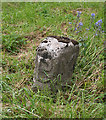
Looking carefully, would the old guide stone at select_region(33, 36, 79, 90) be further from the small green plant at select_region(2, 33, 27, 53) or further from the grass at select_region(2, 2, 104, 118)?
the small green plant at select_region(2, 33, 27, 53)

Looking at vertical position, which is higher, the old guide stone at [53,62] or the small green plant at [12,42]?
the small green plant at [12,42]

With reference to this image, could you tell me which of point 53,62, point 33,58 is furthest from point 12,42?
point 53,62

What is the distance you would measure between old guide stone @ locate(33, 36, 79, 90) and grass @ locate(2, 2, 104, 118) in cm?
17

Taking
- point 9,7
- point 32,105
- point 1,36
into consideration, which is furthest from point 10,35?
point 32,105

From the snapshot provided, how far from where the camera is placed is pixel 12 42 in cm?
389

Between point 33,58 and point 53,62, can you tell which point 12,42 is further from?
point 53,62

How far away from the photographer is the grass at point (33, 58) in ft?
7.36

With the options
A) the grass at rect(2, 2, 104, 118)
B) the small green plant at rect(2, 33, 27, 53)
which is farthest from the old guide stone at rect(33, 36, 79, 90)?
the small green plant at rect(2, 33, 27, 53)

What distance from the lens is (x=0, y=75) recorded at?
10.2 ft

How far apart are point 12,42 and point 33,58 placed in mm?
834

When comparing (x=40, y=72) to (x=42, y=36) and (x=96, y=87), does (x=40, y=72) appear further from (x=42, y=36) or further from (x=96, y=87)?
(x=42, y=36)

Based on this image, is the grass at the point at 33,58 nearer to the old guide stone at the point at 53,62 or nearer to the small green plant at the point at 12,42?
the small green plant at the point at 12,42

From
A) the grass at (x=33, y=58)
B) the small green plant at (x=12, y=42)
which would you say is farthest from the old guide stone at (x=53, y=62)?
the small green plant at (x=12, y=42)

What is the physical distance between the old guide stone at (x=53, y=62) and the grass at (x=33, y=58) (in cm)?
17
